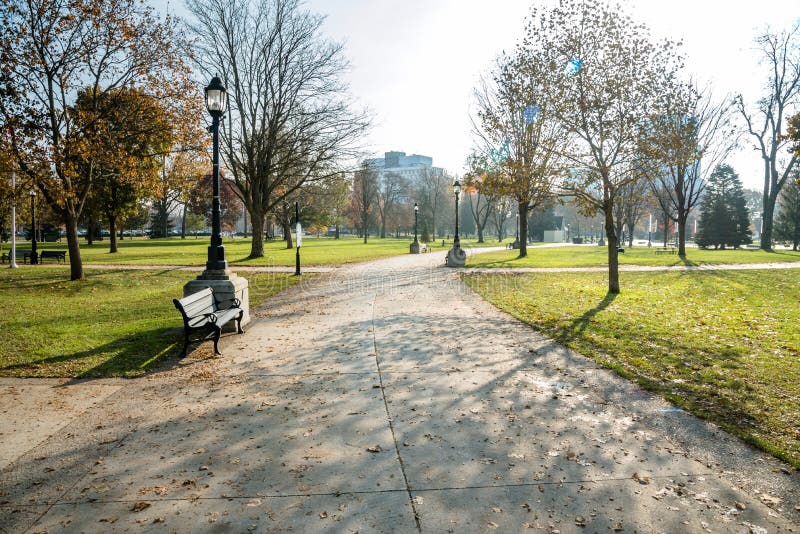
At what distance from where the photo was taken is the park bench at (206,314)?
7.21m

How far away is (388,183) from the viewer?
8662 cm

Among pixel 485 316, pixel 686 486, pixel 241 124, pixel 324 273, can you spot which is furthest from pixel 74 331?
pixel 241 124

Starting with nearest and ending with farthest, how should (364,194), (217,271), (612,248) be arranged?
1. (217,271)
2. (612,248)
3. (364,194)

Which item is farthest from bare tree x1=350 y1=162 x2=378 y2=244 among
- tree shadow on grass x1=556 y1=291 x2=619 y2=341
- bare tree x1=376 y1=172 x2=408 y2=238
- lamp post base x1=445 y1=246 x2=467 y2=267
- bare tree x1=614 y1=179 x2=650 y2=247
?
tree shadow on grass x1=556 y1=291 x2=619 y2=341

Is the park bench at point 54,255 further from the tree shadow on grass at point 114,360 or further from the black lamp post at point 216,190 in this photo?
the tree shadow on grass at point 114,360

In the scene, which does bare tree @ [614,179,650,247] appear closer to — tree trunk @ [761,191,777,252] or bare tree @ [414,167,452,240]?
tree trunk @ [761,191,777,252]

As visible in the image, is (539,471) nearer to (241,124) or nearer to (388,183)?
(241,124)

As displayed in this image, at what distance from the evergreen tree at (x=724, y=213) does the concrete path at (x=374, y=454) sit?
50.2m

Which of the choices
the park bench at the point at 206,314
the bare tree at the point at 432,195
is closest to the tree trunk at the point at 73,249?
the park bench at the point at 206,314

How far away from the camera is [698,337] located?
847cm

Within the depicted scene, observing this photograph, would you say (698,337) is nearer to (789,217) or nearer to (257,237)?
(257,237)

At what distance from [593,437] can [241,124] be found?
29.4 meters

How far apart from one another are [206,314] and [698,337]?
28.0ft

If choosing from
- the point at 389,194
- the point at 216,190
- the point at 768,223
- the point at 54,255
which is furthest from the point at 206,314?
the point at 389,194
